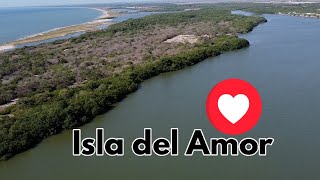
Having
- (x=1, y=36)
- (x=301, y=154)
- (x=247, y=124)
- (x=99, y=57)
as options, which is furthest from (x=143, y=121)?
(x=1, y=36)

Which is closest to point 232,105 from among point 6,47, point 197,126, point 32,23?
point 197,126

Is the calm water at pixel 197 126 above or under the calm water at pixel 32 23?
above

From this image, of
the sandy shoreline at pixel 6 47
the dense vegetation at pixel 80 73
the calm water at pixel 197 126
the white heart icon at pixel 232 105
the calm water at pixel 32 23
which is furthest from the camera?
the calm water at pixel 32 23

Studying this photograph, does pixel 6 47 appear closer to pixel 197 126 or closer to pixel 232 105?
pixel 197 126

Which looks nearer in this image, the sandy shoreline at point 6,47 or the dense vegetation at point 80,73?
the dense vegetation at point 80,73

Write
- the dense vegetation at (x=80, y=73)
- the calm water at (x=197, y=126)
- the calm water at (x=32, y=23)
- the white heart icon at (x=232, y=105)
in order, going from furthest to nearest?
the calm water at (x=32, y=23)
the dense vegetation at (x=80, y=73)
the calm water at (x=197, y=126)
the white heart icon at (x=232, y=105)

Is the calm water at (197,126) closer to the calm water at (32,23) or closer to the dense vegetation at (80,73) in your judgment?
the dense vegetation at (80,73)

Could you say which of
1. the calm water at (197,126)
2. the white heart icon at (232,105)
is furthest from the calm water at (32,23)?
the white heart icon at (232,105)
